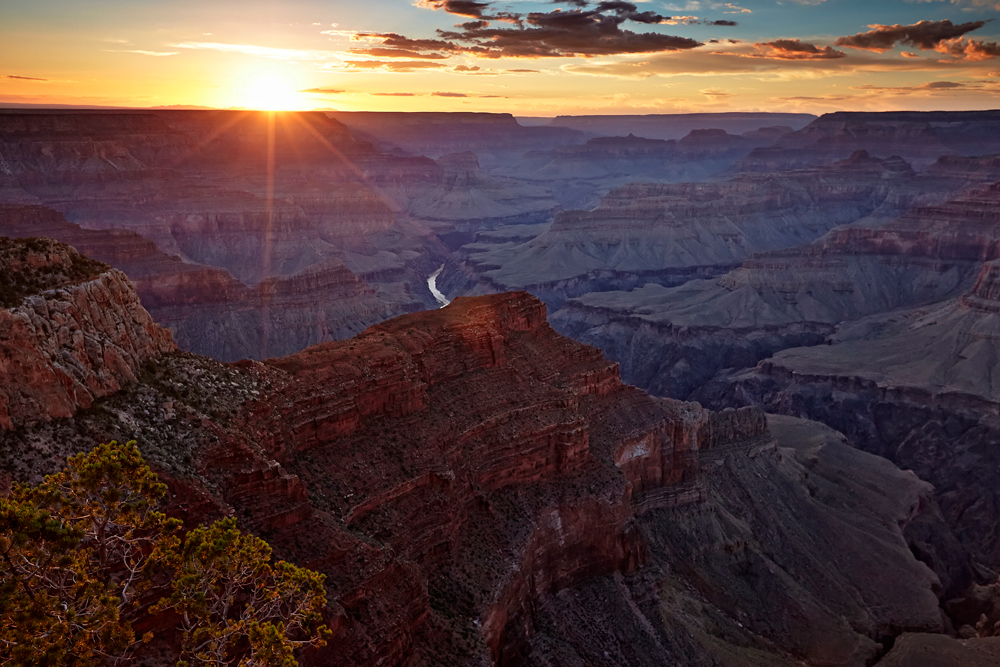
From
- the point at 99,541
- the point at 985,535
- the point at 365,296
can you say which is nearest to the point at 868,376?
the point at 985,535

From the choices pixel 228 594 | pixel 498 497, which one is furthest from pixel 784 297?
pixel 228 594

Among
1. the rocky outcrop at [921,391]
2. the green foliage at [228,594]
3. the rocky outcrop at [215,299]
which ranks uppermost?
the green foliage at [228,594]

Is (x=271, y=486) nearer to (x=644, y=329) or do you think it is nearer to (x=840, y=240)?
(x=644, y=329)

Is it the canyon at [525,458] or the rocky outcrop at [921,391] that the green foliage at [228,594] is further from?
the rocky outcrop at [921,391]

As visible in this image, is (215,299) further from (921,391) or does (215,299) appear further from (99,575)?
(99,575)

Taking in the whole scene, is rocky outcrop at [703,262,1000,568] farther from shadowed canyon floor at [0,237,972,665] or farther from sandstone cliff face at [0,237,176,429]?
sandstone cliff face at [0,237,176,429]

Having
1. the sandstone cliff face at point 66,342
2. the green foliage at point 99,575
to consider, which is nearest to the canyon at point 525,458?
the sandstone cliff face at point 66,342
